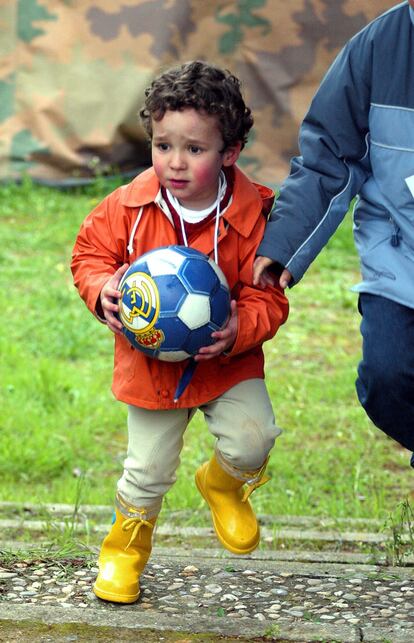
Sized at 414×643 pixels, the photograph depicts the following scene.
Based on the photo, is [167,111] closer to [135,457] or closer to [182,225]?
[182,225]

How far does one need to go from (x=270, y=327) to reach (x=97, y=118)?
320 inches

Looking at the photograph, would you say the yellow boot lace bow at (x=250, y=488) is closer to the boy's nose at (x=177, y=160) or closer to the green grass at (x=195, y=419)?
the boy's nose at (x=177, y=160)

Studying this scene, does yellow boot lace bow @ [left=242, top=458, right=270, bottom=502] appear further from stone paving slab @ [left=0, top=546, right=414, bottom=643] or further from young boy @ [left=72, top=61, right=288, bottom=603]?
stone paving slab @ [left=0, top=546, right=414, bottom=643]

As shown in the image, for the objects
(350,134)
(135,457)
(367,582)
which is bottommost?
(367,582)

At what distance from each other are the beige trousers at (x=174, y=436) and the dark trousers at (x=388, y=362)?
1.19 ft

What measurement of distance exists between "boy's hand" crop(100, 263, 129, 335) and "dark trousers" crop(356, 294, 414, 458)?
866mm

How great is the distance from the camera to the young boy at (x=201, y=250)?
403 cm

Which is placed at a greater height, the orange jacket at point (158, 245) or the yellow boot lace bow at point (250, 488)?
the orange jacket at point (158, 245)

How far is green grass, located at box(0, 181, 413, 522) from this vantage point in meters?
6.20

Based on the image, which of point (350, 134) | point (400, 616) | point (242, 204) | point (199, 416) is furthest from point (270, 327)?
point (199, 416)

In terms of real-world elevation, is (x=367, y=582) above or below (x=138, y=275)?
below

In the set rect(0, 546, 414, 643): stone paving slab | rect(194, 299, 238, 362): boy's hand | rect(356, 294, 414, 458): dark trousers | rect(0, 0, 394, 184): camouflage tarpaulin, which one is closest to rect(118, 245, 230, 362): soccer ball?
rect(194, 299, 238, 362): boy's hand

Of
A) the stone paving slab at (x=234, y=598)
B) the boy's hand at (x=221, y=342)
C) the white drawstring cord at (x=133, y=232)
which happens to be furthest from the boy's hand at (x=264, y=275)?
the stone paving slab at (x=234, y=598)

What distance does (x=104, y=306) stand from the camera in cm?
399
